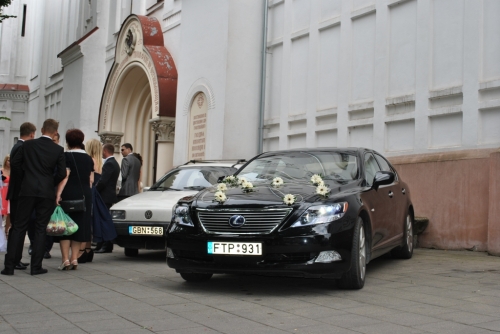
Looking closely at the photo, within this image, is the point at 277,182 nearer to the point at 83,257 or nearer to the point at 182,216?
the point at 182,216

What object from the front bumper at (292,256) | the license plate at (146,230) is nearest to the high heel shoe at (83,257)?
the license plate at (146,230)

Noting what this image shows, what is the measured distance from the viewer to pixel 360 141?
14203 mm

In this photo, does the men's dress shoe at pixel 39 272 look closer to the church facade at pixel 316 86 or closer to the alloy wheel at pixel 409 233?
the alloy wheel at pixel 409 233

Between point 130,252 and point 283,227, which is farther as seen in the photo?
point 130,252

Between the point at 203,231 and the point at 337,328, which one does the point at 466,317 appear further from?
the point at 203,231

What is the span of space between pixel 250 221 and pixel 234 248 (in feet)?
1.00

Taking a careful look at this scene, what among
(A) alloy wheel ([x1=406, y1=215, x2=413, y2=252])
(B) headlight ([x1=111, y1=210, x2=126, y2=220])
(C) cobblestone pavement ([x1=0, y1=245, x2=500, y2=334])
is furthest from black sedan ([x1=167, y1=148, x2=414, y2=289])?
(B) headlight ([x1=111, y1=210, x2=126, y2=220])

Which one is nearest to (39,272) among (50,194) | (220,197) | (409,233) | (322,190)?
(50,194)

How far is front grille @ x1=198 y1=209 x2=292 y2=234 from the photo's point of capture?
6969 millimetres

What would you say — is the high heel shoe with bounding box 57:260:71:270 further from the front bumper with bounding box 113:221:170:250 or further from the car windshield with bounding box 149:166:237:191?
the car windshield with bounding box 149:166:237:191

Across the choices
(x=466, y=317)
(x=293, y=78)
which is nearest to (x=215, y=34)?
(x=293, y=78)

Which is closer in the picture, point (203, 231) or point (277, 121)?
point (203, 231)

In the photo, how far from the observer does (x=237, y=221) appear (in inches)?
278

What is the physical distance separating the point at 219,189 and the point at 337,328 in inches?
101
